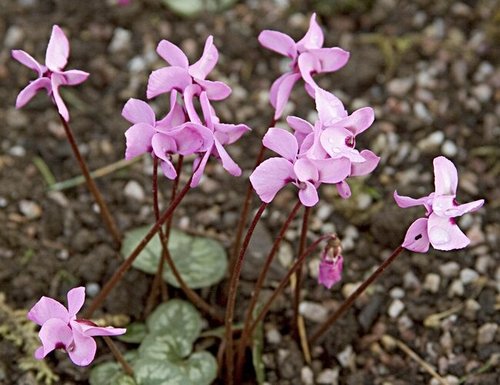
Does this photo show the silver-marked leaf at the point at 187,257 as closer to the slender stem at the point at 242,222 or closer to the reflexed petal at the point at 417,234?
the slender stem at the point at 242,222

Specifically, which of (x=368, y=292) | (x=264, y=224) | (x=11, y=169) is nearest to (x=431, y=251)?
(x=368, y=292)

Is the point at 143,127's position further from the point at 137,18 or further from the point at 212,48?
the point at 137,18

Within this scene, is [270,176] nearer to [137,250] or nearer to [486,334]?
[137,250]

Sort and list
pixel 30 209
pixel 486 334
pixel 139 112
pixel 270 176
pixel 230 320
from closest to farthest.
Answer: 1. pixel 270 176
2. pixel 139 112
3. pixel 230 320
4. pixel 486 334
5. pixel 30 209

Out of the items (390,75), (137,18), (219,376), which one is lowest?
(219,376)

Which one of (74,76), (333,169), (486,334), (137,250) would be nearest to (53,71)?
(74,76)

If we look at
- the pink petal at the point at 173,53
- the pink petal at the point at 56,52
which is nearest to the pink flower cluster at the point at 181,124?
the pink petal at the point at 173,53

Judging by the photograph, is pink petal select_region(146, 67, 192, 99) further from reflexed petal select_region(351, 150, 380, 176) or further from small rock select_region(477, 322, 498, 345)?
small rock select_region(477, 322, 498, 345)
